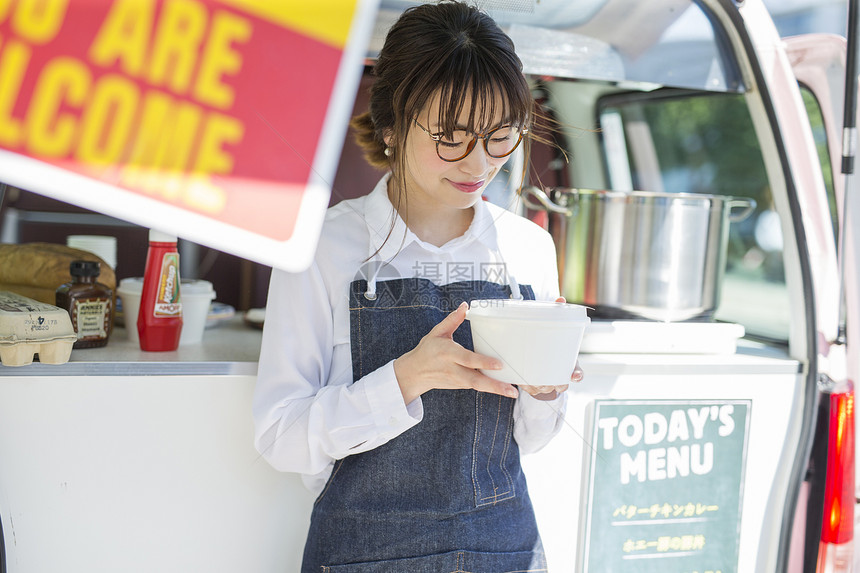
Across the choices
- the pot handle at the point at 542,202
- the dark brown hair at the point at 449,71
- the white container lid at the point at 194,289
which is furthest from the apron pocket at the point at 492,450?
the white container lid at the point at 194,289

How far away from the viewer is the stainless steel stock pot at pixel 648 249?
1647mm

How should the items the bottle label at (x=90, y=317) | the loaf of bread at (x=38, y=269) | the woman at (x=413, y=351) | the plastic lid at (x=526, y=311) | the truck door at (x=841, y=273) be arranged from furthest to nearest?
the truck door at (x=841, y=273)
the loaf of bread at (x=38, y=269)
the bottle label at (x=90, y=317)
the woman at (x=413, y=351)
the plastic lid at (x=526, y=311)

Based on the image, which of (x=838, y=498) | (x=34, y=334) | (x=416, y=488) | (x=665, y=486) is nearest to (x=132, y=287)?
(x=34, y=334)

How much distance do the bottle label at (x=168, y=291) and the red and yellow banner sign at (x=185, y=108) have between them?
0.11 meters

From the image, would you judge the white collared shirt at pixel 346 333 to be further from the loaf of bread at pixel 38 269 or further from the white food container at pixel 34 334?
the loaf of bread at pixel 38 269

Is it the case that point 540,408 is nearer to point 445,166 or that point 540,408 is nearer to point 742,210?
point 445,166

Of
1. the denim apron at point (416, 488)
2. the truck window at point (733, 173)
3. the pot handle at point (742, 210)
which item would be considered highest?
the truck window at point (733, 173)

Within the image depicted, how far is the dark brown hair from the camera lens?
1.08 m

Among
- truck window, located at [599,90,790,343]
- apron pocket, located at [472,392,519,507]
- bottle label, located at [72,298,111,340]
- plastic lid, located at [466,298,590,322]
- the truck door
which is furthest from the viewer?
truck window, located at [599,90,790,343]

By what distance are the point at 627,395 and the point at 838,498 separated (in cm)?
48

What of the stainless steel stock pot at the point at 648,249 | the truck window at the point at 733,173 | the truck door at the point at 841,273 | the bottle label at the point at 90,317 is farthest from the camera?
the truck window at the point at 733,173

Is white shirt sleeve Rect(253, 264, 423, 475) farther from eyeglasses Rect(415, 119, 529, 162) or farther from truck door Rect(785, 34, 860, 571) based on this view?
truck door Rect(785, 34, 860, 571)

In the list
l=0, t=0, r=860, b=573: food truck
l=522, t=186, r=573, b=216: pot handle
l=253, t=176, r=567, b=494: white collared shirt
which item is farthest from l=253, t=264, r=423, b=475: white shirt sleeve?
l=522, t=186, r=573, b=216: pot handle

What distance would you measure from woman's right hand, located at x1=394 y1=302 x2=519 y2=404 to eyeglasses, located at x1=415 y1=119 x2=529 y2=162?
249mm
